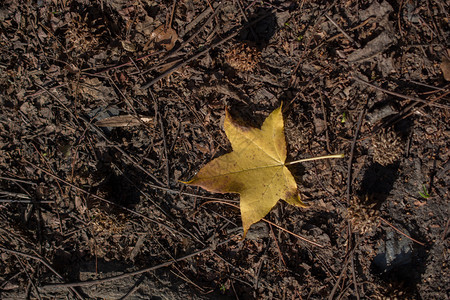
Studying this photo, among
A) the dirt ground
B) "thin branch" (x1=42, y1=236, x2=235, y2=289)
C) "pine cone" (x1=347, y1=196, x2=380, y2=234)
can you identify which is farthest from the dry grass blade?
"pine cone" (x1=347, y1=196, x2=380, y2=234)

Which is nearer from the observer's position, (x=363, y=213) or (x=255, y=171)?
(x=255, y=171)

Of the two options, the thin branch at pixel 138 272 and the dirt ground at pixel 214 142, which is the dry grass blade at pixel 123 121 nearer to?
the dirt ground at pixel 214 142

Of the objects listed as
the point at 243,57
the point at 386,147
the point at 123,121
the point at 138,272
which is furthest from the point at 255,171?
the point at 138,272

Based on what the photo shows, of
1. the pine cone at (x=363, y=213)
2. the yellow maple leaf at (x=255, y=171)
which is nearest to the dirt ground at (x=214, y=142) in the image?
the pine cone at (x=363, y=213)

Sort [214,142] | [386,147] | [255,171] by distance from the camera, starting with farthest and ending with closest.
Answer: [214,142] < [386,147] < [255,171]

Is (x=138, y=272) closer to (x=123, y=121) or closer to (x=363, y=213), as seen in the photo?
(x=123, y=121)

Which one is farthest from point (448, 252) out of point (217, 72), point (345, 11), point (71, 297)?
point (71, 297)

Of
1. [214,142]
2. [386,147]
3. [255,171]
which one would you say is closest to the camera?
[255,171]
